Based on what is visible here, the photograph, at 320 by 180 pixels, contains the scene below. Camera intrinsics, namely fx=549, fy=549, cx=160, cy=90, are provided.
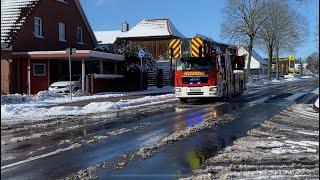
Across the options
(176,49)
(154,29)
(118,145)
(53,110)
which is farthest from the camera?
(154,29)

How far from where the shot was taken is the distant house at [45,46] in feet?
115

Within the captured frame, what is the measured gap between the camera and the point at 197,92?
1082 inches

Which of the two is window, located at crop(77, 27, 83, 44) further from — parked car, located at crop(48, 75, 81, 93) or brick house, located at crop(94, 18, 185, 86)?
brick house, located at crop(94, 18, 185, 86)

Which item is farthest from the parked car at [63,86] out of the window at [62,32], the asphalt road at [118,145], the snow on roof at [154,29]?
the snow on roof at [154,29]

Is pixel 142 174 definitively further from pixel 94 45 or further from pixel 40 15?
pixel 94 45

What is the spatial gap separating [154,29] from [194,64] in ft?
161

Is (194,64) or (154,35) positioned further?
(154,35)

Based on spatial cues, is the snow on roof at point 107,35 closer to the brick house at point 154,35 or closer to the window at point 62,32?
the brick house at point 154,35

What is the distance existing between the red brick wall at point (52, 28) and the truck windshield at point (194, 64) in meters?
12.6

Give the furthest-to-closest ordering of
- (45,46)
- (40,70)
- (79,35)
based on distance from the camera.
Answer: (79,35) < (45,46) < (40,70)

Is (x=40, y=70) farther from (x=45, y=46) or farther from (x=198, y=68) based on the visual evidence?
(x=198, y=68)

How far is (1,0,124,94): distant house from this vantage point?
3503 centimetres

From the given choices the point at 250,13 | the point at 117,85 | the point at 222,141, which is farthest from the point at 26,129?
the point at 250,13

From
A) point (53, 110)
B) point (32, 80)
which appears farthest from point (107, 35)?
point (53, 110)
